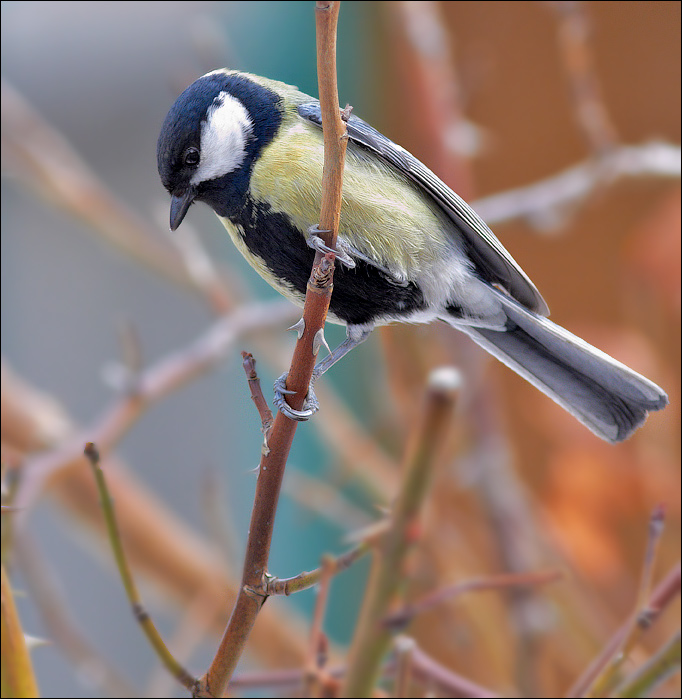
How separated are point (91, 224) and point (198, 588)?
1.14 ft

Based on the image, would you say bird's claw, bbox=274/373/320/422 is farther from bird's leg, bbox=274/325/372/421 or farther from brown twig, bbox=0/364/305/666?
brown twig, bbox=0/364/305/666

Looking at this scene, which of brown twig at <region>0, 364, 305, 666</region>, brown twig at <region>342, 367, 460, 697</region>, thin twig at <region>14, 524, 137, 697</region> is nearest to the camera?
brown twig at <region>342, 367, 460, 697</region>

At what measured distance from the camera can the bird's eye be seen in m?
0.38

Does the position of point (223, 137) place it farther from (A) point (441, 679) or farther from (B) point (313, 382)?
(A) point (441, 679)

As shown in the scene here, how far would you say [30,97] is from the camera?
1.28m

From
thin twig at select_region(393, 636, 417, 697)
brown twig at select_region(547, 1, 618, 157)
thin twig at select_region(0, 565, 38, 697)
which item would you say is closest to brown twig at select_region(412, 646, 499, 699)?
thin twig at select_region(393, 636, 417, 697)

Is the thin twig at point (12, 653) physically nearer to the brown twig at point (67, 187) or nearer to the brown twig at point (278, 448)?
the brown twig at point (278, 448)

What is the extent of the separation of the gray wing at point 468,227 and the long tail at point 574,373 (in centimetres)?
3

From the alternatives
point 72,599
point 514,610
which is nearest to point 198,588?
point 514,610

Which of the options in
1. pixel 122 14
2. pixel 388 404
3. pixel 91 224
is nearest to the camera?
pixel 91 224

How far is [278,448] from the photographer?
258 millimetres

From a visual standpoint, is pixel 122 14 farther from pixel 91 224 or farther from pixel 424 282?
pixel 424 282

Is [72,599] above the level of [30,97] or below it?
below

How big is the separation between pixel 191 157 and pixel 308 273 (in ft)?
0.25
